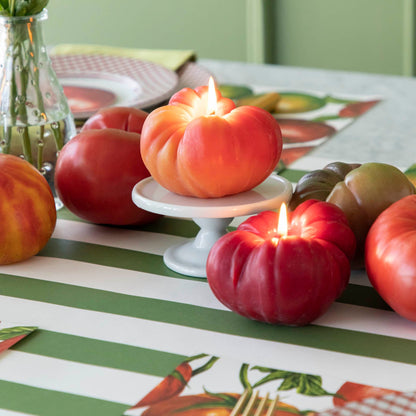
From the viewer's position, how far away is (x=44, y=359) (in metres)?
0.66

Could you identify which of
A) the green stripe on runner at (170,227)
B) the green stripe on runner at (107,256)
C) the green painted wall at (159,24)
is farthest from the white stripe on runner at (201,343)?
the green painted wall at (159,24)

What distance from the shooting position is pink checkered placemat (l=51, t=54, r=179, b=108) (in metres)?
1.35

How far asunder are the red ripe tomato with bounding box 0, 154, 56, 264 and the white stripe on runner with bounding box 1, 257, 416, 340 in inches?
0.9

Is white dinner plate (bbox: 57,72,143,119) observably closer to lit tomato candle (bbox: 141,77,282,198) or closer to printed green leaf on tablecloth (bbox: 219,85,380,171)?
printed green leaf on tablecloth (bbox: 219,85,380,171)

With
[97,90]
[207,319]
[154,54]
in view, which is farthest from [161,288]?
[154,54]

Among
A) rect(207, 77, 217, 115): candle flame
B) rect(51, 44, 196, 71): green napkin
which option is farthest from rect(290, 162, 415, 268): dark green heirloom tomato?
rect(51, 44, 196, 71): green napkin

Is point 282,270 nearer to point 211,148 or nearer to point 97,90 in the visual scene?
point 211,148

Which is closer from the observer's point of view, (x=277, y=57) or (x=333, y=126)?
(x=333, y=126)

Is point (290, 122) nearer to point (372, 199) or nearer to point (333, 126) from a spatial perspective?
point (333, 126)

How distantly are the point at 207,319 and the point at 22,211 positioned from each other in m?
0.24

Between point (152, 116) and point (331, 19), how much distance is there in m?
2.27

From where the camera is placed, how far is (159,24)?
3.22m

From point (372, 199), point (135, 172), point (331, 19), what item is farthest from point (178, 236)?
point (331, 19)

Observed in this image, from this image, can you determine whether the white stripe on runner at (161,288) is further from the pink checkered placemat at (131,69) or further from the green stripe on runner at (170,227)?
the pink checkered placemat at (131,69)
